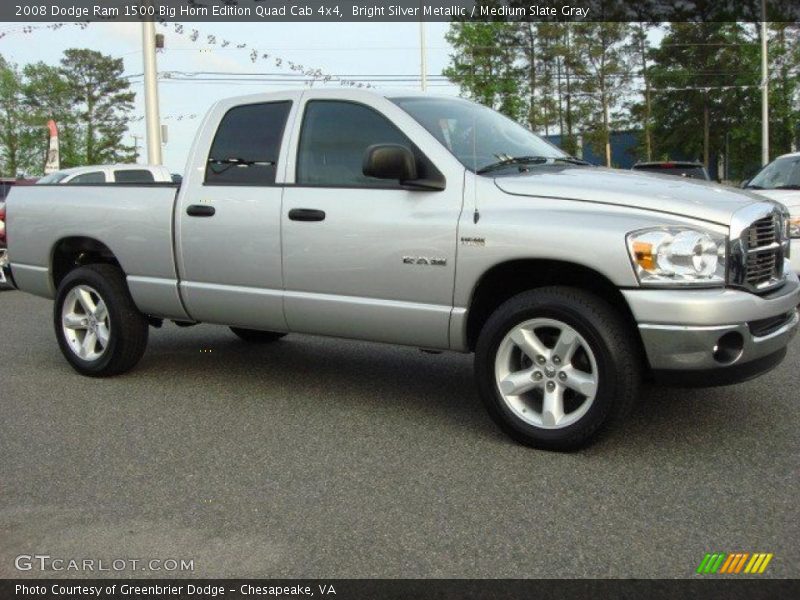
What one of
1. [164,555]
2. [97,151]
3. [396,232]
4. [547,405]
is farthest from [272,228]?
[97,151]

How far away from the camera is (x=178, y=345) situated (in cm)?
773

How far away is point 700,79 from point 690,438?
48.4m

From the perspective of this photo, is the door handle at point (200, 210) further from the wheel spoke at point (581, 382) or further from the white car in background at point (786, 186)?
the white car in background at point (786, 186)

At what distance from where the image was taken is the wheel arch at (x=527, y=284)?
4.46 m

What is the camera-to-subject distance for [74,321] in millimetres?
6527

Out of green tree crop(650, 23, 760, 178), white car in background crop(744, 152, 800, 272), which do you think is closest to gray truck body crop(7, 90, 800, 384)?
white car in background crop(744, 152, 800, 272)

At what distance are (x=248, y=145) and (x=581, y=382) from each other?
2.69 meters

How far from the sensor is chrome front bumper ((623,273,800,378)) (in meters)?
A: 4.09

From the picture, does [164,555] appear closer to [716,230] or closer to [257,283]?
[257,283]

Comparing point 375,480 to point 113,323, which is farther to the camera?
point 113,323

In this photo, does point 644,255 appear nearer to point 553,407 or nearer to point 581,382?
point 581,382

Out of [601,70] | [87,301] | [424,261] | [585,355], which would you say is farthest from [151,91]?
[601,70]

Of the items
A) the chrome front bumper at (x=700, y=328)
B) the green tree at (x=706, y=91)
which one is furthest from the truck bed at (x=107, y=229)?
the green tree at (x=706, y=91)

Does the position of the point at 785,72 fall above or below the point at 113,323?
above
